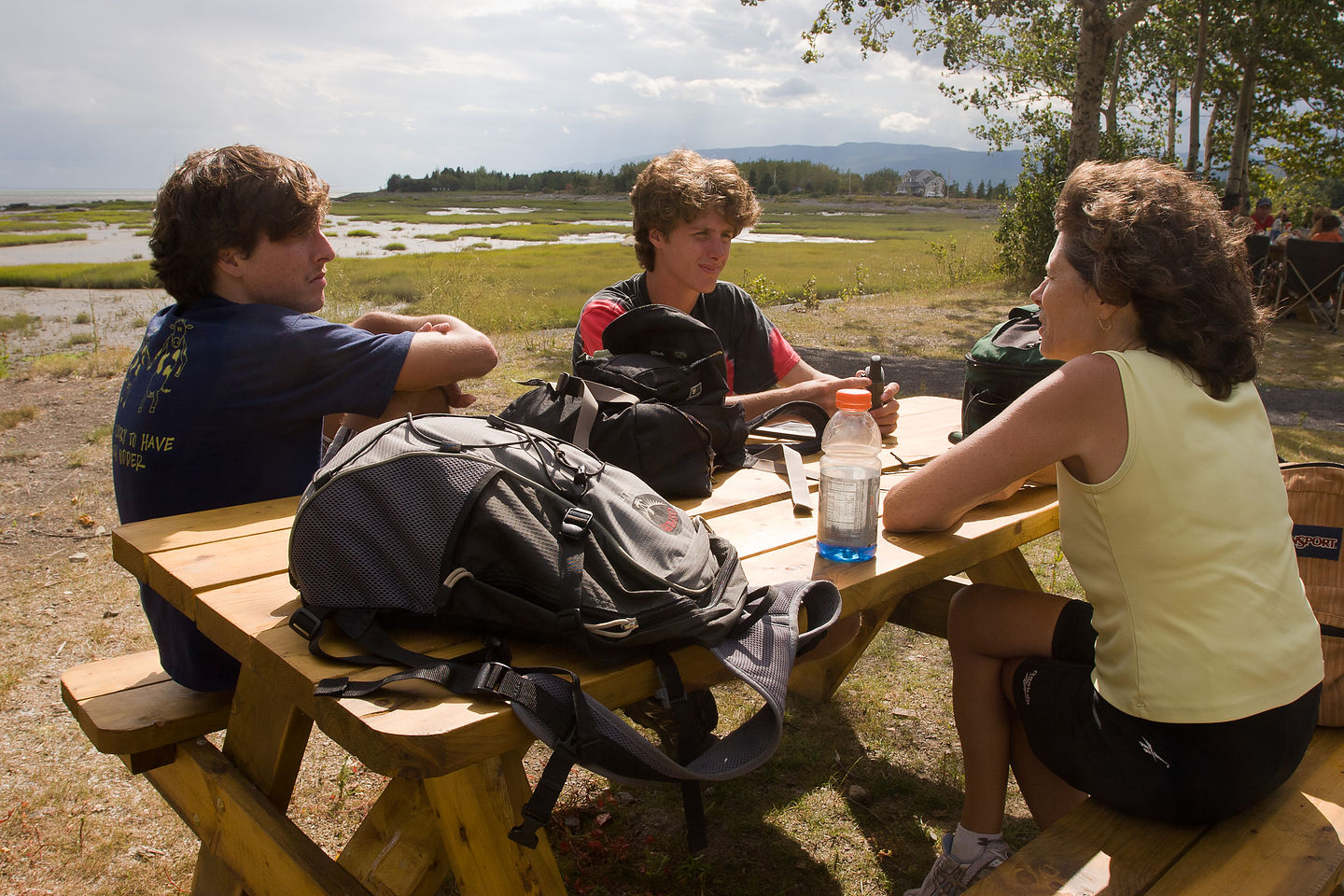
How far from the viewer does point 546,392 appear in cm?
213

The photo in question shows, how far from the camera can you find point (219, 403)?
1956 mm

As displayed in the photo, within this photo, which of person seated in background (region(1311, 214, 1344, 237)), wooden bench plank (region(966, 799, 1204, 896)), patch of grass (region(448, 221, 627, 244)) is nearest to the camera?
wooden bench plank (region(966, 799, 1204, 896))

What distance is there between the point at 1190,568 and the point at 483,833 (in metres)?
1.25

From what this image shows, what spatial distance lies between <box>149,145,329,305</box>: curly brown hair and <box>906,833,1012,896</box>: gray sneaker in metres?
2.03

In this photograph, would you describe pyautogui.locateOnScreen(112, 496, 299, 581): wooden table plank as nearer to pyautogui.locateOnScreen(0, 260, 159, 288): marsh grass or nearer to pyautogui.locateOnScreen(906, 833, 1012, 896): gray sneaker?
pyautogui.locateOnScreen(906, 833, 1012, 896): gray sneaker

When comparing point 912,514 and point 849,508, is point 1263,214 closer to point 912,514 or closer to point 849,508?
point 912,514

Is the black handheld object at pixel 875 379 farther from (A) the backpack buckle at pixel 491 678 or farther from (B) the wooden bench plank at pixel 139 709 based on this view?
(B) the wooden bench plank at pixel 139 709

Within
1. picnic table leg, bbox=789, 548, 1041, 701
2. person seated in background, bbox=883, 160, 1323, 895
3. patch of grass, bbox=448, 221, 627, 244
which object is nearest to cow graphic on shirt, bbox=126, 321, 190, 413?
picnic table leg, bbox=789, 548, 1041, 701

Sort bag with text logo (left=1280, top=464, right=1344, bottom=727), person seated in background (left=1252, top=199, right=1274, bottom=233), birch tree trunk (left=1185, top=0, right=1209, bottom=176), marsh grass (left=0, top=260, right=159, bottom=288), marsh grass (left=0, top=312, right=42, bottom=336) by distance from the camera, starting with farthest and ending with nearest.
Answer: marsh grass (left=0, top=260, right=159, bottom=288) → birch tree trunk (left=1185, top=0, right=1209, bottom=176) → person seated in background (left=1252, top=199, right=1274, bottom=233) → marsh grass (left=0, top=312, right=42, bottom=336) → bag with text logo (left=1280, top=464, right=1344, bottom=727)

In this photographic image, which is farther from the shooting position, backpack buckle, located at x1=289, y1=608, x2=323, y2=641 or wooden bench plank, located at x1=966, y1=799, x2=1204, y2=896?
wooden bench plank, located at x1=966, y1=799, x2=1204, y2=896

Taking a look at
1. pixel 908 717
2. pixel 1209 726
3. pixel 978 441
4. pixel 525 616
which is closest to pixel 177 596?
pixel 525 616

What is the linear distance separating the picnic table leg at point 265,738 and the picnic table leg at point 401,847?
22cm

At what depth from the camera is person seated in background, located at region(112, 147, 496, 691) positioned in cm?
196

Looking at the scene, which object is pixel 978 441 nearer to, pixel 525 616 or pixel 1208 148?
pixel 525 616
